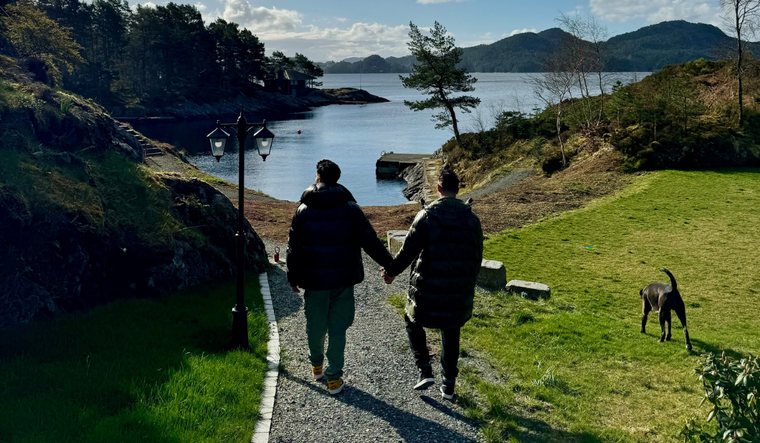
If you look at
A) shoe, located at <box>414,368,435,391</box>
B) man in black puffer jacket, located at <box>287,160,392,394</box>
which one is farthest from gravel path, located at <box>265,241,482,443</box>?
man in black puffer jacket, located at <box>287,160,392,394</box>

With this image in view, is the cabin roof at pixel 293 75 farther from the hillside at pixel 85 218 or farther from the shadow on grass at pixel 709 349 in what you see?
the shadow on grass at pixel 709 349

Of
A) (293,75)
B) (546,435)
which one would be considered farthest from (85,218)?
(293,75)

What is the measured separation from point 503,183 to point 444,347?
80.9ft

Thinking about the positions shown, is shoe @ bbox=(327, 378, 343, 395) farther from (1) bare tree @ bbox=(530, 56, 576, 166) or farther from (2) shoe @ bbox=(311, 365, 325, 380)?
(1) bare tree @ bbox=(530, 56, 576, 166)

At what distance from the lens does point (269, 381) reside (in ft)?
19.6

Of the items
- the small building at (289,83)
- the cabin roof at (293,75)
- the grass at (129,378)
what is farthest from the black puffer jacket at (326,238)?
the cabin roof at (293,75)

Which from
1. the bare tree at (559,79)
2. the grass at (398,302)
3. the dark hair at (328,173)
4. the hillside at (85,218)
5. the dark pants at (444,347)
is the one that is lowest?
the grass at (398,302)

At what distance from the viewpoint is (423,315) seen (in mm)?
5055

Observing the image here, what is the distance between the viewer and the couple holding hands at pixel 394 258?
491cm

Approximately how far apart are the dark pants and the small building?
11358cm

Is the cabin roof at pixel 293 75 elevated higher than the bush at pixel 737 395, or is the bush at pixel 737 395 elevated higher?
the cabin roof at pixel 293 75

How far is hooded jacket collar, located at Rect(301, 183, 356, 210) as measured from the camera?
5.05m

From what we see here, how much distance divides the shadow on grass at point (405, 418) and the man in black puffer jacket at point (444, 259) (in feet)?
2.85

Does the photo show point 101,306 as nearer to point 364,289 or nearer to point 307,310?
point 307,310
